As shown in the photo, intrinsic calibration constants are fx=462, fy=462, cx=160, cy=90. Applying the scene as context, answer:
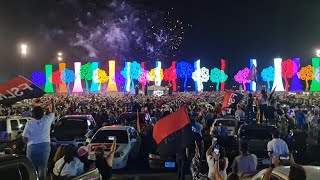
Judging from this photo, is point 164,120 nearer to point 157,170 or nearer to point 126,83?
point 157,170

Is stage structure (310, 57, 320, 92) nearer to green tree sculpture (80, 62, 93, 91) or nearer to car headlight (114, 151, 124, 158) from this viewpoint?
green tree sculpture (80, 62, 93, 91)

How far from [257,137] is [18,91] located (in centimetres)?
857

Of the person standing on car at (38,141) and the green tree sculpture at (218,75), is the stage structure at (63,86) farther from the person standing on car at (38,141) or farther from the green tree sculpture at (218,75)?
the person standing on car at (38,141)

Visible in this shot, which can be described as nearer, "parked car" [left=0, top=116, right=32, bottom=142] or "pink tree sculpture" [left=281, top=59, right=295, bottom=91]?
"parked car" [left=0, top=116, right=32, bottom=142]

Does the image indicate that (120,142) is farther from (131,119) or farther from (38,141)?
(38,141)

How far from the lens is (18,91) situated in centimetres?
1141

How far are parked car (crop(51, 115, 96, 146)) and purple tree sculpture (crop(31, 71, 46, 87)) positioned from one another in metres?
52.0

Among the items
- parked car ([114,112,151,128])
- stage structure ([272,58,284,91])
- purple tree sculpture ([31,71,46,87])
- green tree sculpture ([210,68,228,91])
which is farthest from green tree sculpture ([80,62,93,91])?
parked car ([114,112,151,128])

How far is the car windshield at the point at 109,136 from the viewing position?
1545 centimetres

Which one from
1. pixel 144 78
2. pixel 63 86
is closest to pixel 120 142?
pixel 63 86

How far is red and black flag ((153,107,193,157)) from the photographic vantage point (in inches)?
374

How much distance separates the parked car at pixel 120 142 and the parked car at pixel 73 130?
98 centimetres

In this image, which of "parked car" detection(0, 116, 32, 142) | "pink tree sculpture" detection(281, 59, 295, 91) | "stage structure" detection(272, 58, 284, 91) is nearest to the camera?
"parked car" detection(0, 116, 32, 142)

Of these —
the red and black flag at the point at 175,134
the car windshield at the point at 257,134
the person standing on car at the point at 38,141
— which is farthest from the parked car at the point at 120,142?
the person standing on car at the point at 38,141
